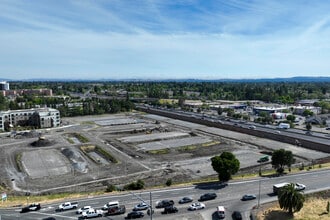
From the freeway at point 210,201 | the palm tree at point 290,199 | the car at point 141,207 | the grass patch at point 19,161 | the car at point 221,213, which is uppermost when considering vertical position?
the palm tree at point 290,199

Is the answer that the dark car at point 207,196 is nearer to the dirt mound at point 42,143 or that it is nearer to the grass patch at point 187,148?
the grass patch at point 187,148

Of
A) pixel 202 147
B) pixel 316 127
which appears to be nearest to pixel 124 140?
pixel 202 147

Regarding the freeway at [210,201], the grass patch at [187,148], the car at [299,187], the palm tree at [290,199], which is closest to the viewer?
the palm tree at [290,199]

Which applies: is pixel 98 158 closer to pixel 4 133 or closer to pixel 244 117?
pixel 4 133

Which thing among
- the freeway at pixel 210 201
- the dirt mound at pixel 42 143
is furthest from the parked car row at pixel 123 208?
the dirt mound at pixel 42 143

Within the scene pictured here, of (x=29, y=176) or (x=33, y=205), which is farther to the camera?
(x=29, y=176)

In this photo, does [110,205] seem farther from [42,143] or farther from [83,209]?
[42,143]
